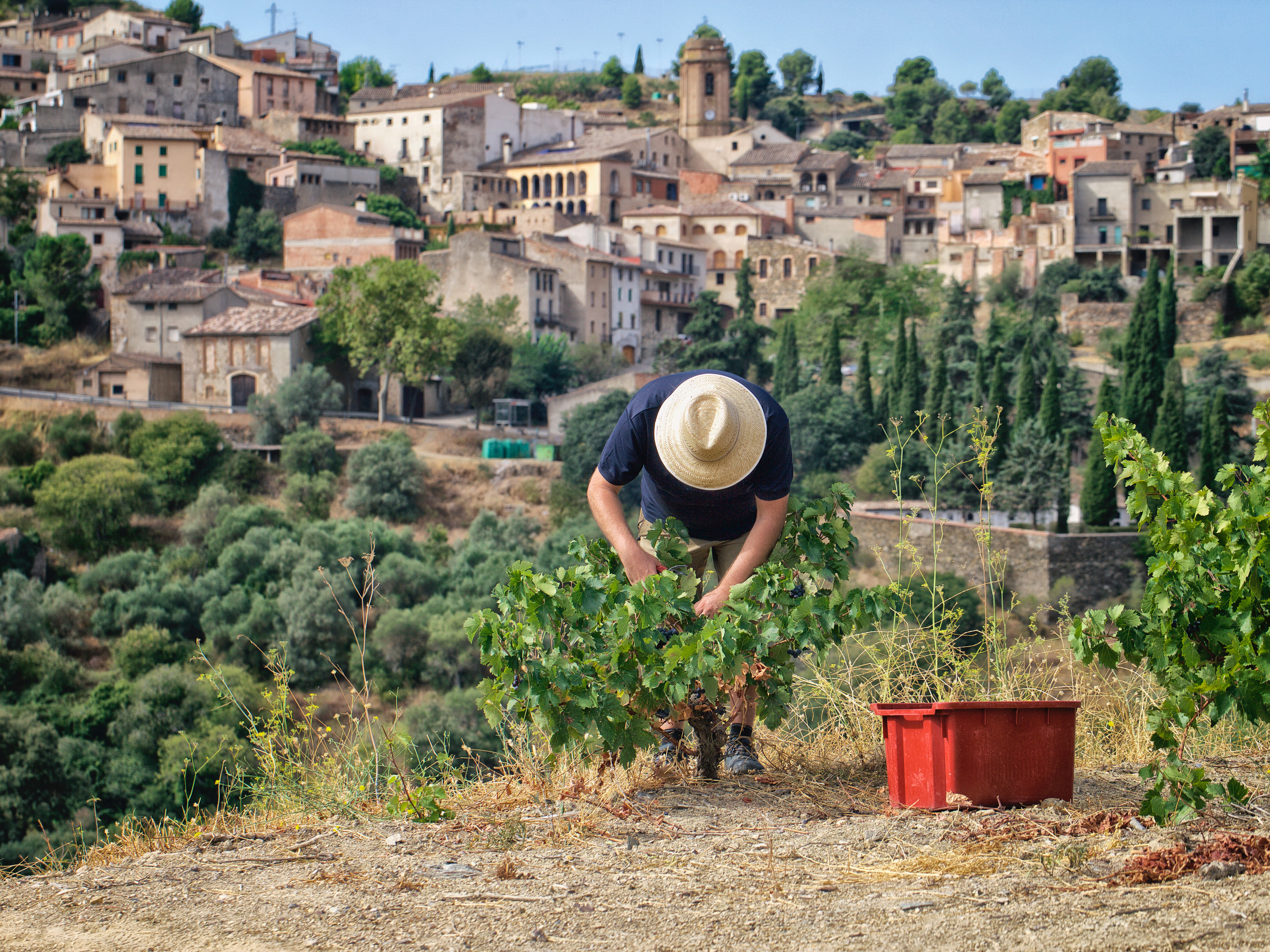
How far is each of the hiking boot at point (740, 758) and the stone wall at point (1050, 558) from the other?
24746mm

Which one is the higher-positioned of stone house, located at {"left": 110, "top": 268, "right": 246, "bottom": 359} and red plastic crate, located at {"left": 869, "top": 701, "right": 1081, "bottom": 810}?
stone house, located at {"left": 110, "top": 268, "right": 246, "bottom": 359}

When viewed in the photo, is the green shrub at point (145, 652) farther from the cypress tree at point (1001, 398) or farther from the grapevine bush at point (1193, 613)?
the grapevine bush at point (1193, 613)

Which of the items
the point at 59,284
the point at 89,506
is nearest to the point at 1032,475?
the point at 89,506

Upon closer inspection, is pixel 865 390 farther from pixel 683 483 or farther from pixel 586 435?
pixel 683 483

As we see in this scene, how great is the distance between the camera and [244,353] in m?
43.3

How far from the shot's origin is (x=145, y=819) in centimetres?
453

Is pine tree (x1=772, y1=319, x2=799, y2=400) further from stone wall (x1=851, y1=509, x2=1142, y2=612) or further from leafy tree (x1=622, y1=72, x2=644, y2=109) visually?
leafy tree (x1=622, y1=72, x2=644, y2=109)

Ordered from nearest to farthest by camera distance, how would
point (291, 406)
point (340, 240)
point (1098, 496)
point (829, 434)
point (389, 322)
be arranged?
point (1098, 496) < point (829, 434) < point (291, 406) < point (389, 322) < point (340, 240)

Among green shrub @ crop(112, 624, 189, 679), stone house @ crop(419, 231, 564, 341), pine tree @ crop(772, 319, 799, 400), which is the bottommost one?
green shrub @ crop(112, 624, 189, 679)

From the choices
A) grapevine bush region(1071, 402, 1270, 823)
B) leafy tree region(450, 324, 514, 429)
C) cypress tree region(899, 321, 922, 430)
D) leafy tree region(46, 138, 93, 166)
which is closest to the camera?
grapevine bush region(1071, 402, 1270, 823)

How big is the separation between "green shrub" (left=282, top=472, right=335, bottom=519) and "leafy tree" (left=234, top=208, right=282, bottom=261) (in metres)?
20.5

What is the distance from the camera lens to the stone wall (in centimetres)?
2956

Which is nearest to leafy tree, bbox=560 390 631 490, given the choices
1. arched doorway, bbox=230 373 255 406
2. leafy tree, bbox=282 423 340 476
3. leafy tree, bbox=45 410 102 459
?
leafy tree, bbox=282 423 340 476

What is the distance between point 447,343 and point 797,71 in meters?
70.7
